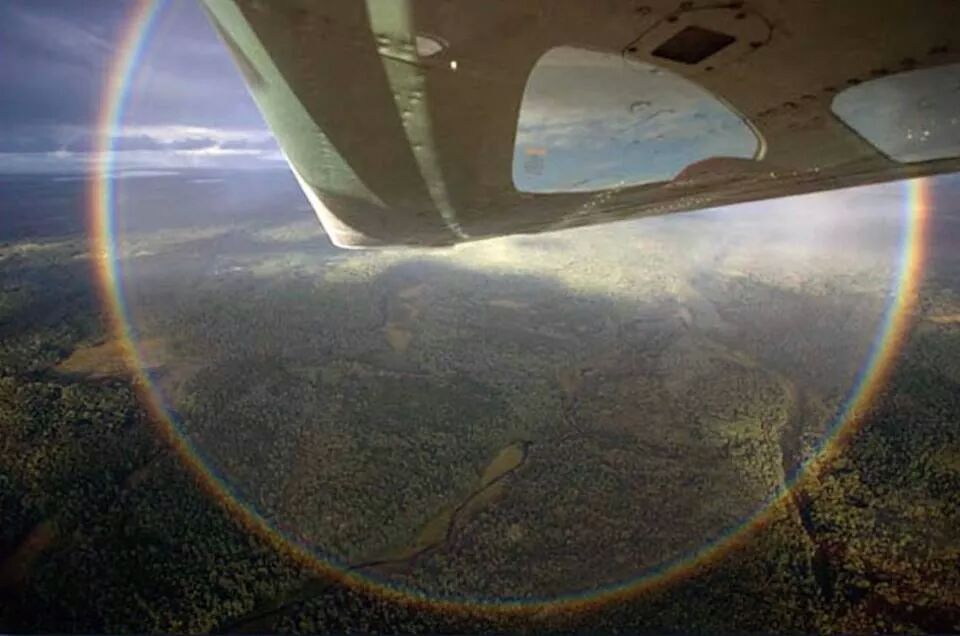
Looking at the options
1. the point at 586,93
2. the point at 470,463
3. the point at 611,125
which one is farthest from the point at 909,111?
the point at 470,463

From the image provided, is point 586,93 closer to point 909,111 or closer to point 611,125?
point 611,125

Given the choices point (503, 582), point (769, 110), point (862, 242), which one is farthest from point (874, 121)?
point (862, 242)

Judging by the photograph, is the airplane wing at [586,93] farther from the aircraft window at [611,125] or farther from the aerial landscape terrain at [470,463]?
the aerial landscape terrain at [470,463]

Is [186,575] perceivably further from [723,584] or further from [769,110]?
[769,110]

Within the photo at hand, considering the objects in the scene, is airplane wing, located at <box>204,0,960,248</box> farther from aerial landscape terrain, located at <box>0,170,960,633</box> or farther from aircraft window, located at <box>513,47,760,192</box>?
aerial landscape terrain, located at <box>0,170,960,633</box>

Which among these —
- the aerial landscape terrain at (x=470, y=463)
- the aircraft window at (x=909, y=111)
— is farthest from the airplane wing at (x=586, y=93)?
the aerial landscape terrain at (x=470, y=463)

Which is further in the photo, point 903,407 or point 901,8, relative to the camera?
point 903,407

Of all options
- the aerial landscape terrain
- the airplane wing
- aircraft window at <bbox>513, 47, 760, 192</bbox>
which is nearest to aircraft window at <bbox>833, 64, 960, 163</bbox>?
the airplane wing
